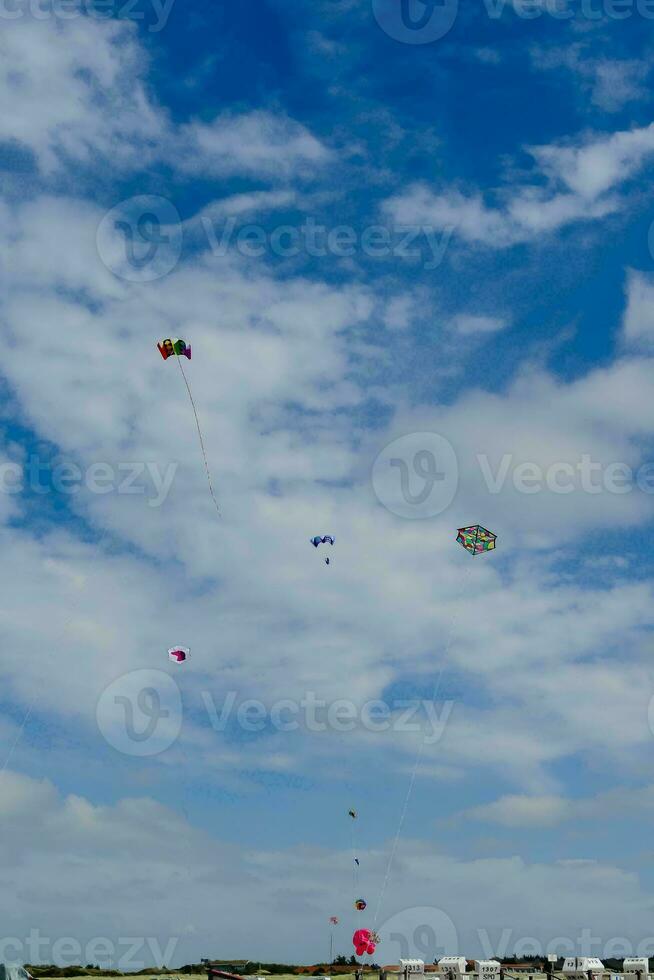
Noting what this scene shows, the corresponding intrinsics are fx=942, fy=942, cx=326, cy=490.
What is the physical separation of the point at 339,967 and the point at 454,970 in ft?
105

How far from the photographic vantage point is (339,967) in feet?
275

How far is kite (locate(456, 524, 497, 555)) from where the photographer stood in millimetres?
54031

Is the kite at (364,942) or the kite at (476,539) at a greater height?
the kite at (476,539)

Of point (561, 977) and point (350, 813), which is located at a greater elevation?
point (350, 813)

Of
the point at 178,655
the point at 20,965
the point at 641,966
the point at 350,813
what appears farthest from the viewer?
the point at 350,813

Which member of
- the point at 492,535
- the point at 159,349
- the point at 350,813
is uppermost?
the point at 159,349

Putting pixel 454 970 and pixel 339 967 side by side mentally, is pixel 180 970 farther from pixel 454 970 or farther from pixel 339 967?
pixel 454 970

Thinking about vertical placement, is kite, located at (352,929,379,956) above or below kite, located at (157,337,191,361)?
below

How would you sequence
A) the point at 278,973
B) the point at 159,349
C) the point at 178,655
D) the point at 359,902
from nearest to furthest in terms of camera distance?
the point at 159,349, the point at 178,655, the point at 359,902, the point at 278,973

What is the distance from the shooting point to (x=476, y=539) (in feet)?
179

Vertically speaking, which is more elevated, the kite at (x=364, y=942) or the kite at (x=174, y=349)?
the kite at (x=174, y=349)

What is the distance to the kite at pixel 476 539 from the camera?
54031mm

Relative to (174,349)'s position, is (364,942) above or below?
below

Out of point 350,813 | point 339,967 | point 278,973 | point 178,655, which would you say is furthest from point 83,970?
point 178,655
